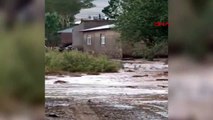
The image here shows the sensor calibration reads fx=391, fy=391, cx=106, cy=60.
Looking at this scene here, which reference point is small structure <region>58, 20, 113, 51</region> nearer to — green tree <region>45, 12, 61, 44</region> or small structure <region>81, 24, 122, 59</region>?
small structure <region>81, 24, 122, 59</region>

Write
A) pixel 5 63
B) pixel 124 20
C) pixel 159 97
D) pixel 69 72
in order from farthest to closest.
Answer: pixel 124 20 → pixel 69 72 → pixel 159 97 → pixel 5 63

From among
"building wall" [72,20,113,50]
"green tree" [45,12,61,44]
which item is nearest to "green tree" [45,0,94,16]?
"green tree" [45,12,61,44]

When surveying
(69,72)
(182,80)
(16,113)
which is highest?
(182,80)

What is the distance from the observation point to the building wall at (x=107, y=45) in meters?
23.0

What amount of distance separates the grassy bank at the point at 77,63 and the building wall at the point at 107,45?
5089mm

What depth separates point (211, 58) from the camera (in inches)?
58.1

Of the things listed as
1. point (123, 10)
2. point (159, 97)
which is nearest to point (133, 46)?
point (123, 10)

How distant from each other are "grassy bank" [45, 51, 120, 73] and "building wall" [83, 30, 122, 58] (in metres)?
5.09

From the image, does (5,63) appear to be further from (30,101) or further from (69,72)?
(69,72)

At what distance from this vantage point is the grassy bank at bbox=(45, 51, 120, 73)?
16.2 m

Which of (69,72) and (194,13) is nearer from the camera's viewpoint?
(194,13)

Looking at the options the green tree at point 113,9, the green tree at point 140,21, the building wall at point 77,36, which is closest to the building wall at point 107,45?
the building wall at point 77,36

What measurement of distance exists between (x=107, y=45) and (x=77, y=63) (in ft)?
27.9

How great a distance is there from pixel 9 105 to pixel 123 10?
18.5 metres
